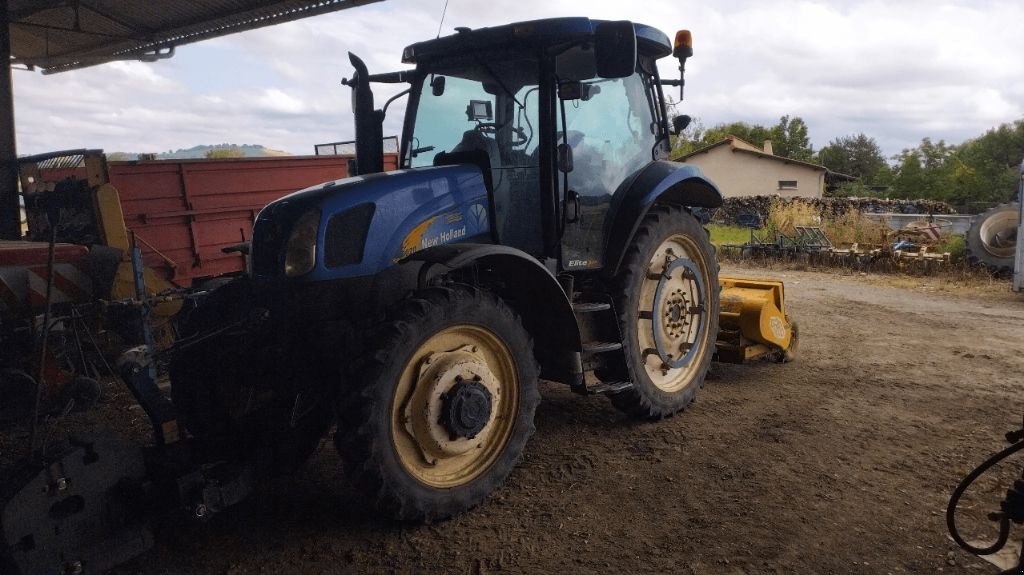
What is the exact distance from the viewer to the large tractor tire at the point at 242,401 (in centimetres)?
304

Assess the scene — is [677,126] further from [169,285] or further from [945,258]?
[945,258]

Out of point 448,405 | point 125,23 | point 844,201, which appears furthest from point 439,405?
point 844,201

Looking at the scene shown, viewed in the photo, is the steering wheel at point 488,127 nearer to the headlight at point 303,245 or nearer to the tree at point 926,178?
the headlight at point 303,245

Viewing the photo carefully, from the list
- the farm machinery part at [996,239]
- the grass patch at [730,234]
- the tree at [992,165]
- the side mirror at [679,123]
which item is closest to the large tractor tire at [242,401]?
the side mirror at [679,123]

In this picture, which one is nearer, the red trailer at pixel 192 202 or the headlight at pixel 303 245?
the headlight at pixel 303 245

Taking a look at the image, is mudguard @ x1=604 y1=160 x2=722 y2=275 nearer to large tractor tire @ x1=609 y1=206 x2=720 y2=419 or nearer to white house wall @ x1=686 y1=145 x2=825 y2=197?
large tractor tire @ x1=609 y1=206 x2=720 y2=419

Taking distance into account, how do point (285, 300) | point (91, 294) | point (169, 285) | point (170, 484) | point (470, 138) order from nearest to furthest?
1. point (170, 484)
2. point (285, 300)
3. point (470, 138)
4. point (91, 294)
5. point (169, 285)

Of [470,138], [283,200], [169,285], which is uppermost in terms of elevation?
[470,138]

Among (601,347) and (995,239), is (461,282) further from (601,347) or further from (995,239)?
(995,239)

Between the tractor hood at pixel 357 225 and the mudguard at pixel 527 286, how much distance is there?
155mm

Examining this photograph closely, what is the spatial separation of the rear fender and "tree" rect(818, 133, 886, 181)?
2248 inches

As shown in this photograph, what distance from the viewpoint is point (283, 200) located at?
3.35 meters

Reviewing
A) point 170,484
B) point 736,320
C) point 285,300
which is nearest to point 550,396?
point 736,320

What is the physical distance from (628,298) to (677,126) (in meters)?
1.45
